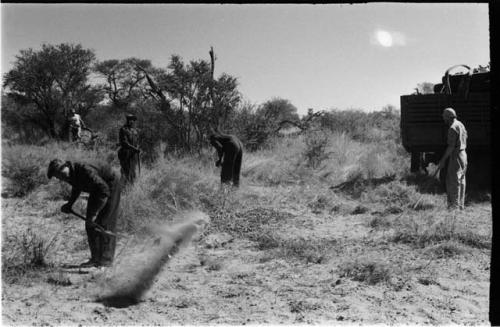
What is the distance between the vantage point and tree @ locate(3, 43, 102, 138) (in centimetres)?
2128

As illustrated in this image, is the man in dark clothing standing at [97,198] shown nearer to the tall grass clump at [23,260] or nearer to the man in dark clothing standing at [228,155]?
the tall grass clump at [23,260]

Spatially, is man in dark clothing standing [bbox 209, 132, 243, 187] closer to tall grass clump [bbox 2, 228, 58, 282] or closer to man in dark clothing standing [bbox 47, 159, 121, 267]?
man in dark clothing standing [bbox 47, 159, 121, 267]

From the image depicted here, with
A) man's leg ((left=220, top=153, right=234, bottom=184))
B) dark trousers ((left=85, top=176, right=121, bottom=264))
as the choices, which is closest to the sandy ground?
dark trousers ((left=85, top=176, right=121, bottom=264))

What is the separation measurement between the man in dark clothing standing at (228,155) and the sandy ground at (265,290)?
300 cm

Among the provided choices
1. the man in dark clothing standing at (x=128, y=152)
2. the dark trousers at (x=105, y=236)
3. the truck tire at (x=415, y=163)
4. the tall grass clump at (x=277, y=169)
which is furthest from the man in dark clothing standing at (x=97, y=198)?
the truck tire at (x=415, y=163)

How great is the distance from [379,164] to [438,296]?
845cm

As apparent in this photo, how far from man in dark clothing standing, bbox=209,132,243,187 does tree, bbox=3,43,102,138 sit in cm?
1435

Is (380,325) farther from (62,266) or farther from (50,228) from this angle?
(50,228)

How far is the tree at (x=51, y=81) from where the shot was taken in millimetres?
21281

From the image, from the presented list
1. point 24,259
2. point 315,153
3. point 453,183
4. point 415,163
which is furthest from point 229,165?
point 315,153

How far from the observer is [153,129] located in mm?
14477

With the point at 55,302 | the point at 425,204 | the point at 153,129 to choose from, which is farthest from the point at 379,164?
the point at 55,302

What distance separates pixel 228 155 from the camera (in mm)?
9430

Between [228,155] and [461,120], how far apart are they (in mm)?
4781
